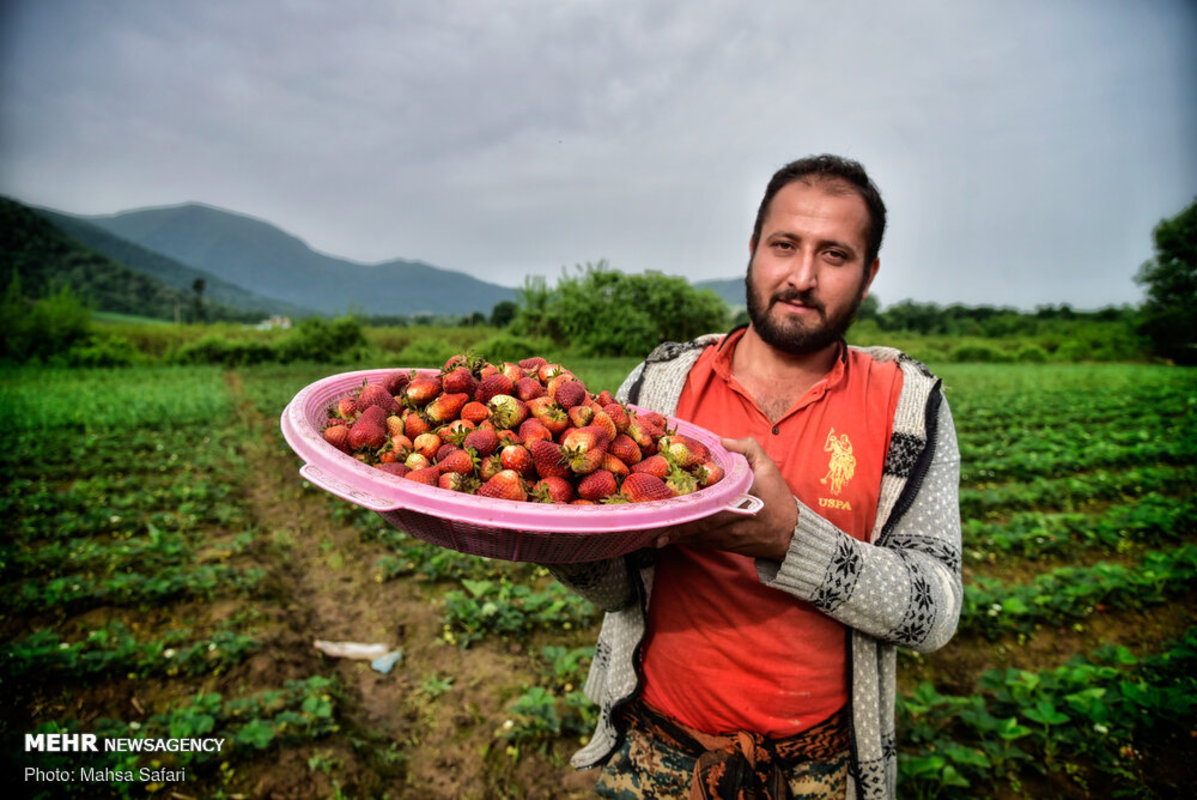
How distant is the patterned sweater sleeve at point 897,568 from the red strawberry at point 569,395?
67 centimetres

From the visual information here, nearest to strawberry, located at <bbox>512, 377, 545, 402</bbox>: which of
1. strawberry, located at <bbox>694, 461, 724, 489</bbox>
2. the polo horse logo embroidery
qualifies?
strawberry, located at <bbox>694, 461, 724, 489</bbox>

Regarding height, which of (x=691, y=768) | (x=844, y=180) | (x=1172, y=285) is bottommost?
(x=691, y=768)

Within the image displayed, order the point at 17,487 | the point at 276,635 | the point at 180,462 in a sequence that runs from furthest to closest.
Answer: the point at 180,462 → the point at 17,487 → the point at 276,635

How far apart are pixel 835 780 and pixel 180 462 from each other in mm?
9345

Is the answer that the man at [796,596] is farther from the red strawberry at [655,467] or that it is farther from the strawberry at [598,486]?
the strawberry at [598,486]

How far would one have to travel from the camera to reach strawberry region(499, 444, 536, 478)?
1402mm

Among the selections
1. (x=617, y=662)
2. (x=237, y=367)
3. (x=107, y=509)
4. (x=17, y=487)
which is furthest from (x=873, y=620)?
(x=237, y=367)

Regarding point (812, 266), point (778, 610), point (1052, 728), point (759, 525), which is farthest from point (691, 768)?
point (1052, 728)

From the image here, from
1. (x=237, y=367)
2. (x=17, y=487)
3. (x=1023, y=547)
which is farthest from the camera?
(x=237, y=367)

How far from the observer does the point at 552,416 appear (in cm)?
153

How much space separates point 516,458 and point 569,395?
28 cm

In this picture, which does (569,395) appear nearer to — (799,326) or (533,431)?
(533,431)

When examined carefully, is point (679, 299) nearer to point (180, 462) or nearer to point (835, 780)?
point (180, 462)

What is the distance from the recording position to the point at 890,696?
174cm
